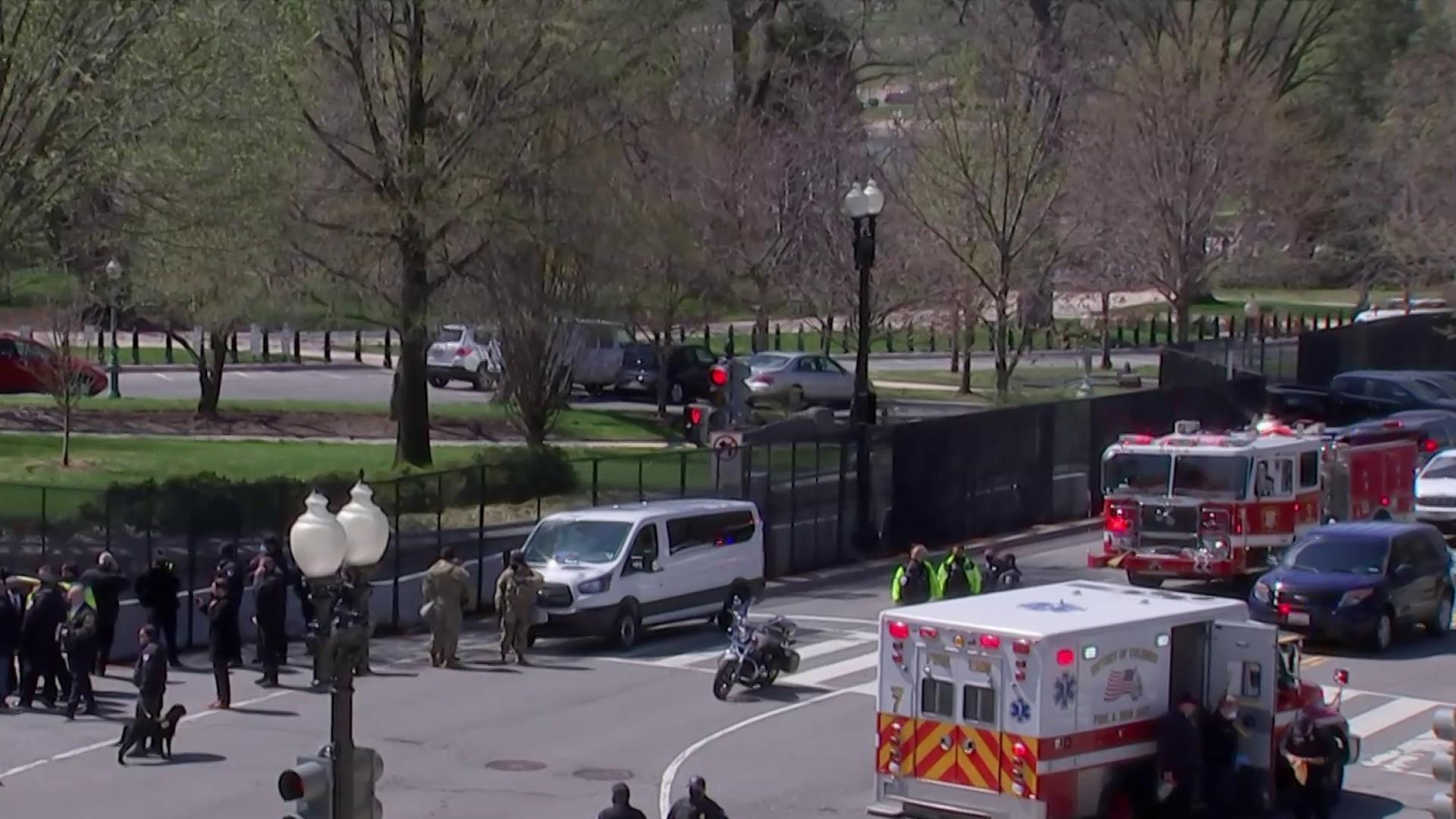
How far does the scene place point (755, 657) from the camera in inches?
874

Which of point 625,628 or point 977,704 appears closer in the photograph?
point 977,704

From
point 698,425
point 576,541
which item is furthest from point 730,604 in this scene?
point 698,425

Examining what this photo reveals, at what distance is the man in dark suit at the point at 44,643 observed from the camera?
21.1m

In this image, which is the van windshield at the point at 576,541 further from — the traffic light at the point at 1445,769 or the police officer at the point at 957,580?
the traffic light at the point at 1445,769

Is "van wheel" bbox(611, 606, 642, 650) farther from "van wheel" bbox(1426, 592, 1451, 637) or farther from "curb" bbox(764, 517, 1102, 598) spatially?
"van wheel" bbox(1426, 592, 1451, 637)

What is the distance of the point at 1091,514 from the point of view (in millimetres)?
38688

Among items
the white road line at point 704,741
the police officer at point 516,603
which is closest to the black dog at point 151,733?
the white road line at point 704,741

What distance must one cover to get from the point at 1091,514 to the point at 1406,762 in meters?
19.2

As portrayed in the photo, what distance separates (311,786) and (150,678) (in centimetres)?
815

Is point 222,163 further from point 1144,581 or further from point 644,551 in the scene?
point 1144,581

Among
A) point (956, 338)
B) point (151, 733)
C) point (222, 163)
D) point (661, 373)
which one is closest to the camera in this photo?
point (151, 733)

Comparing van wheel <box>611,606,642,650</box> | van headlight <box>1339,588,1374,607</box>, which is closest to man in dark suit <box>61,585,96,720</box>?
van wheel <box>611,606,642,650</box>

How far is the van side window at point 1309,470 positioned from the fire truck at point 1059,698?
1239 centimetres

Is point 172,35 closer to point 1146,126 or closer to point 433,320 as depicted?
point 433,320
